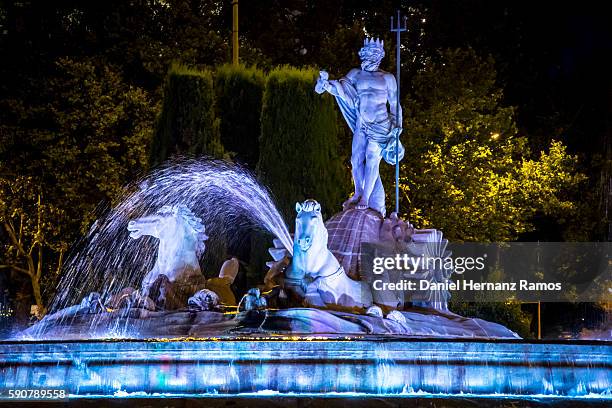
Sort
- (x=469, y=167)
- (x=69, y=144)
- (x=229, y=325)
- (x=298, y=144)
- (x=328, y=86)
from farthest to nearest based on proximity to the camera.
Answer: (x=69, y=144) < (x=469, y=167) < (x=298, y=144) < (x=328, y=86) < (x=229, y=325)

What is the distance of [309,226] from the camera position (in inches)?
579

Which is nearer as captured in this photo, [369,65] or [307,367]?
[307,367]

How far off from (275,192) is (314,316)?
33.1 ft

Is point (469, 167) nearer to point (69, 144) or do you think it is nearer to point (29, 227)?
point (69, 144)

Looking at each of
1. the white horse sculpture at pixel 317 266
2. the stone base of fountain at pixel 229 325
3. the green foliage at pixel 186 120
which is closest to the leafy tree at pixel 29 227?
the green foliage at pixel 186 120

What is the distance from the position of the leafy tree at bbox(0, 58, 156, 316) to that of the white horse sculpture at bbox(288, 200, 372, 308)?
1266cm

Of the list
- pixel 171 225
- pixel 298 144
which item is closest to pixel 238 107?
pixel 298 144

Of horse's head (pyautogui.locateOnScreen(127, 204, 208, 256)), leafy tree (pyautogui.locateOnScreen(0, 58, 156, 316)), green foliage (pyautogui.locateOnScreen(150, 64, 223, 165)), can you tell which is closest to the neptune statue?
horse's head (pyautogui.locateOnScreen(127, 204, 208, 256))

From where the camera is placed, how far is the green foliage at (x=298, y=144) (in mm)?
23766

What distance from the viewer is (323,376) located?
459 inches

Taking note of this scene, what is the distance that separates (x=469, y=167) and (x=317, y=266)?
517 inches

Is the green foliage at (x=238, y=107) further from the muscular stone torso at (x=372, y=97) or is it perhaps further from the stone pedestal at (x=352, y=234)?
the stone pedestal at (x=352, y=234)

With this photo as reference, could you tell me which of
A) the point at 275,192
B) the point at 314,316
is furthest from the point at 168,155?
the point at 314,316

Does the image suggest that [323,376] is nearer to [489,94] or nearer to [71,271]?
[71,271]
